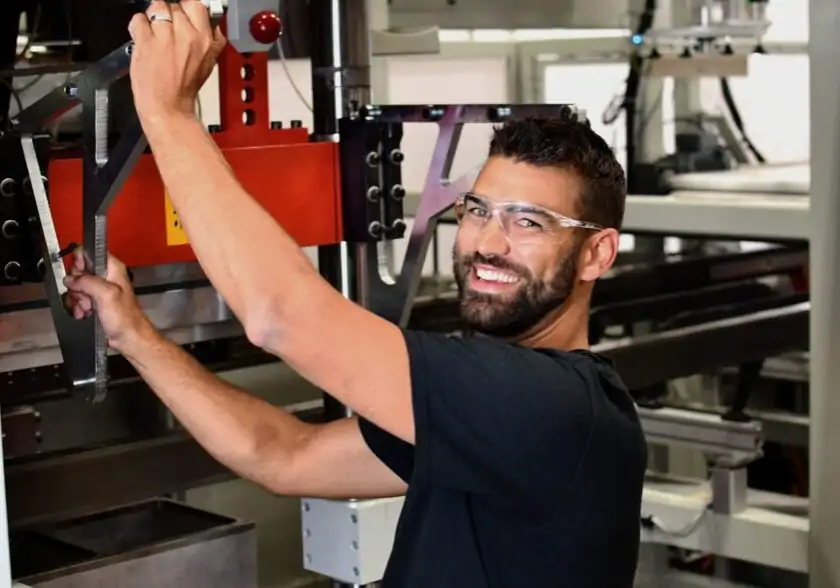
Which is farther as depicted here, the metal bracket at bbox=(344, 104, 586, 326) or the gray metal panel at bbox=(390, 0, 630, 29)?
the gray metal panel at bbox=(390, 0, 630, 29)

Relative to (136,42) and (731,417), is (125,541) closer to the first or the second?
(136,42)

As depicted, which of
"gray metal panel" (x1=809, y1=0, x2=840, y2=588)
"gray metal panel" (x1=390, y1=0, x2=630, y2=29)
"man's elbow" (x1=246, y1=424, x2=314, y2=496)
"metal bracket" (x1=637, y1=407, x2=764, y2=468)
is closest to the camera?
"man's elbow" (x1=246, y1=424, x2=314, y2=496)

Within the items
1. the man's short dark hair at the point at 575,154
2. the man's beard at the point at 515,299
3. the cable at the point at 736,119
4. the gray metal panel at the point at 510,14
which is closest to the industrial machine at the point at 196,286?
the man's short dark hair at the point at 575,154

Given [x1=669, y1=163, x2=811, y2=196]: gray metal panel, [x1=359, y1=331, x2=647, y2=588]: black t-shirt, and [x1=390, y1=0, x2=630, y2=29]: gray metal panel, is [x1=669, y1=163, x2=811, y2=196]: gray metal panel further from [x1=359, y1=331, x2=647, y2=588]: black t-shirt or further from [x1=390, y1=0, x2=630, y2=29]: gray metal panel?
[x1=359, y1=331, x2=647, y2=588]: black t-shirt

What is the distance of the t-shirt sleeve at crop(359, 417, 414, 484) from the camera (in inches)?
57.4

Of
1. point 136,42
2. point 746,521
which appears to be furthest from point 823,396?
point 136,42

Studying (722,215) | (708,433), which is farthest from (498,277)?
(708,433)

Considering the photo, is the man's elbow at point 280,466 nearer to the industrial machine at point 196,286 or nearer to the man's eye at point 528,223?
the industrial machine at point 196,286

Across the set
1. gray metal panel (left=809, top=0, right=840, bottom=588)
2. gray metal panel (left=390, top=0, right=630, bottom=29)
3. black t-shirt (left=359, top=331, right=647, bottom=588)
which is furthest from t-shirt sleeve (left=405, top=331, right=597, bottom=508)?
gray metal panel (left=390, top=0, right=630, bottom=29)

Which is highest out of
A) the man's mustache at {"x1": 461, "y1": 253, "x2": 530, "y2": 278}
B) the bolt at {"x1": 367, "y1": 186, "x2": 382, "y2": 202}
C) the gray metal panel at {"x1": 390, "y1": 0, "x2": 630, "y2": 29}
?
the gray metal panel at {"x1": 390, "y1": 0, "x2": 630, "y2": 29}

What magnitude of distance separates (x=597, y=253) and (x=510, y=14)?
4.98 feet

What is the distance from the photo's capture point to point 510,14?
2809 mm

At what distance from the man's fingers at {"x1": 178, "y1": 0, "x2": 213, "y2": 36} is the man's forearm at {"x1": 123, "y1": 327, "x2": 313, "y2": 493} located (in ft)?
1.18

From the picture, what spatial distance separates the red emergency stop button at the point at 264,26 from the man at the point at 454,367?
1.8 inches
